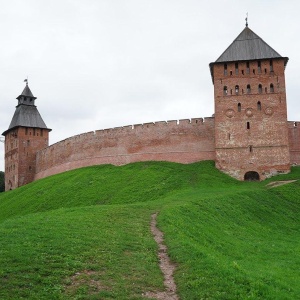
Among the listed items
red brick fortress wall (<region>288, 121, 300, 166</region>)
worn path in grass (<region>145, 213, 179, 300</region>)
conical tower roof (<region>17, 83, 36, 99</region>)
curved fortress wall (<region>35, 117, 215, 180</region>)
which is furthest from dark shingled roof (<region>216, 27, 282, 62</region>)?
conical tower roof (<region>17, 83, 36, 99</region>)

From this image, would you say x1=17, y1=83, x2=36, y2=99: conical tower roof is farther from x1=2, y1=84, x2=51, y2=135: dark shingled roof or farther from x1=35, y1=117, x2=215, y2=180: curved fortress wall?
x1=35, y1=117, x2=215, y2=180: curved fortress wall

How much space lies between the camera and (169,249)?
438 inches

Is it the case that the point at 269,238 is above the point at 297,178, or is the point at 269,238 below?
below

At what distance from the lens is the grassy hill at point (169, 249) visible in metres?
7.92

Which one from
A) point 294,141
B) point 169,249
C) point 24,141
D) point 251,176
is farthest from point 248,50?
point 24,141

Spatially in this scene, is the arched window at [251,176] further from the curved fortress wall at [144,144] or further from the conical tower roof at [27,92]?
the conical tower roof at [27,92]

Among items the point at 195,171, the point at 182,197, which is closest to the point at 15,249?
the point at 182,197

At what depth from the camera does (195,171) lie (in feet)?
103

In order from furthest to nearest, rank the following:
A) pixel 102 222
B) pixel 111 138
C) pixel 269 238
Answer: pixel 111 138 → pixel 269 238 → pixel 102 222

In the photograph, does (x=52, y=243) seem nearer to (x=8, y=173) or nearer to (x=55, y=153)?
(x=55, y=153)

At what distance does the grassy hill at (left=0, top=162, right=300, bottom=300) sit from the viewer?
7.92 metres

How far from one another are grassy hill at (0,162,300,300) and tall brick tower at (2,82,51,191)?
24322 millimetres

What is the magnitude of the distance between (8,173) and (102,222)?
3888 centimetres

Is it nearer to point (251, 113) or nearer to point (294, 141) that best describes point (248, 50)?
point (251, 113)
